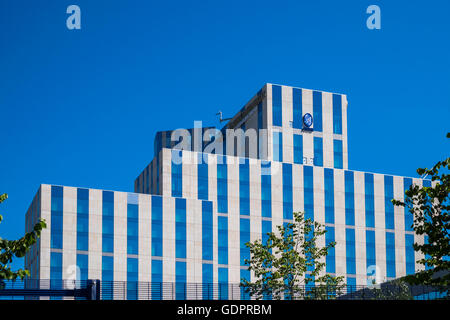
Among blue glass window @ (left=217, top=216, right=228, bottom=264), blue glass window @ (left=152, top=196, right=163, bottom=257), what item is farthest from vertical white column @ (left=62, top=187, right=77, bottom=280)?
blue glass window @ (left=217, top=216, right=228, bottom=264)

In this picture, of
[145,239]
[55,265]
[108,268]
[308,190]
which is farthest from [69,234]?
[308,190]

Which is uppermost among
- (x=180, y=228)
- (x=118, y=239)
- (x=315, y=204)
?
(x=315, y=204)

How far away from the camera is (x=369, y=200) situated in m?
136

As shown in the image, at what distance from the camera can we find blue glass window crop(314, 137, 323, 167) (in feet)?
457

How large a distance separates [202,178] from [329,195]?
20.8 meters

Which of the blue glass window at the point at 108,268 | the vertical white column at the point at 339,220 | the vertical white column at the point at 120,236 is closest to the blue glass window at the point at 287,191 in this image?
the vertical white column at the point at 339,220

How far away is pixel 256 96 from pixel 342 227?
82.3 feet

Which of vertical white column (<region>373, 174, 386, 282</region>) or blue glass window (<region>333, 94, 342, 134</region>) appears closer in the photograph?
vertical white column (<region>373, 174, 386, 282</region>)

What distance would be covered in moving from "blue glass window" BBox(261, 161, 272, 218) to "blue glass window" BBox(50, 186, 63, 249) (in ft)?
101

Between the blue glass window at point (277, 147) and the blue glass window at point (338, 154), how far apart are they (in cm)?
996

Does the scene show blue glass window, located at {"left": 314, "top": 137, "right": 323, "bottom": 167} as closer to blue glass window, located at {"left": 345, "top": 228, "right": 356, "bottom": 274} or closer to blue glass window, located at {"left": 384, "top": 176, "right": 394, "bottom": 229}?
blue glass window, located at {"left": 384, "top": 176, "right": 394, "bottom": 229}

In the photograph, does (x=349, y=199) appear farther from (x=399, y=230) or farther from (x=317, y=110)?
(x=317, y=110)
